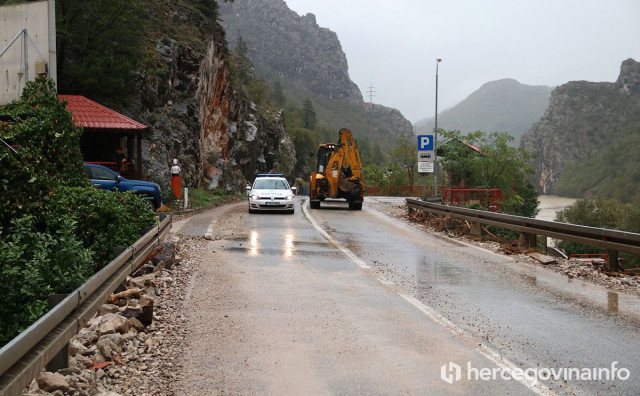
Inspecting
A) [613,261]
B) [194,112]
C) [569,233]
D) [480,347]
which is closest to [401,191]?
[194,112]

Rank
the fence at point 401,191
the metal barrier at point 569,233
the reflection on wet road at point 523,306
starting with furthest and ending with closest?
1. the fence at point 401,191
2. the metal barrier at point 569,233
3. the reflection on wet road at point 523,306

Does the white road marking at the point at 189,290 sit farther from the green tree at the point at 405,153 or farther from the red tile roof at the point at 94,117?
the green tree at the point at 405,153

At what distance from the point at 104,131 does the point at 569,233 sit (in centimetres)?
1874

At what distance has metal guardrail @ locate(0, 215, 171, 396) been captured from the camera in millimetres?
3347

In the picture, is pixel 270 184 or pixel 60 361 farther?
pixel 270 184

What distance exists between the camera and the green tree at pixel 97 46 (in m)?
26.8

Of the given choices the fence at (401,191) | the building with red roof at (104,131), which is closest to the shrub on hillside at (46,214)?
the building with red roof at (104,131)

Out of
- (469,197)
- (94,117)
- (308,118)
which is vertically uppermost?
(308,118)

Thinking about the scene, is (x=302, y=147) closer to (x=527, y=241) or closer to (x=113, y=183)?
(x=113, y=183)

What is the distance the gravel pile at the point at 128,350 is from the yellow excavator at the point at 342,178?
62.2ft

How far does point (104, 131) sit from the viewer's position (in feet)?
77.3

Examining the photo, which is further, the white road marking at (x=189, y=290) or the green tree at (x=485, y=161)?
the green tree at (x=485, y=161)

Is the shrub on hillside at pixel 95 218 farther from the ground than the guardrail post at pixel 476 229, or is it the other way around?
the shrub on hillside at pixel 95 218

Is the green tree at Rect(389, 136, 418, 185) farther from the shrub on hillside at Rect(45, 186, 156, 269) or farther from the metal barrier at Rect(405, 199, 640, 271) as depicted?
the shrub on hillside at Rect(45, 186, 156, 269)
